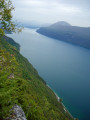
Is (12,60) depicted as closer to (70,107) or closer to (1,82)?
(1,82)

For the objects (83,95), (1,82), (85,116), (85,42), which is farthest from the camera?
(85,42)

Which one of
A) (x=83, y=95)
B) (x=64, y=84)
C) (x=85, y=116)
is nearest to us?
(x=85, y=116)

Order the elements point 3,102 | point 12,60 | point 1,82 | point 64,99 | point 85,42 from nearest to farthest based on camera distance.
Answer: point 3,102, point 1,82, point 12,60, point 64,99, point 85,42

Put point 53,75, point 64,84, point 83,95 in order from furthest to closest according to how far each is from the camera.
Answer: point 53,75 < point 64,84 < point 83,95

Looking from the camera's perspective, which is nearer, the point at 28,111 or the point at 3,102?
the point at 3,102

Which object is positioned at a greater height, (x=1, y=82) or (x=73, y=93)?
(x=1, y=82)

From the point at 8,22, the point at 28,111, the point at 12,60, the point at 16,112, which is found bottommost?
the point at 28,111

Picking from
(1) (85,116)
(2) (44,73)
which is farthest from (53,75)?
(1) (85,116)

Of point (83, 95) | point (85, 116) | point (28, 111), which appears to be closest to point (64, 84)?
point (83, 95)

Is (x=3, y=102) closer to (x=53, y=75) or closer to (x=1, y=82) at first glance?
(x=1, y=82)
